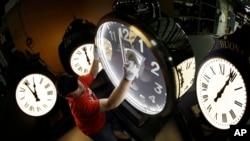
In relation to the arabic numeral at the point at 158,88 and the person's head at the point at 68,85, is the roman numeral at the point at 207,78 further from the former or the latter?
the person's head at the point at 68,85

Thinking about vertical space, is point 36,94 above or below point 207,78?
below

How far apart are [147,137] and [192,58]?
209 centimetres

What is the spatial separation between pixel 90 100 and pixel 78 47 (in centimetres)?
102

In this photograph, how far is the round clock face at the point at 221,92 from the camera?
284 centimetres

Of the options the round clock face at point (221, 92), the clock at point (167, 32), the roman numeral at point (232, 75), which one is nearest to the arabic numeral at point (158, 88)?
the clock at point (167, 32)

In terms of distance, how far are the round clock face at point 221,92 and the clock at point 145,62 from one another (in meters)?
0.52

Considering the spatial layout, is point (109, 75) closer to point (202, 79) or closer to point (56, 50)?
point (202, 79)

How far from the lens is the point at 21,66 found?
5.04 metres

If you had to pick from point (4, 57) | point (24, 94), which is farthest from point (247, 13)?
point (4, 57)

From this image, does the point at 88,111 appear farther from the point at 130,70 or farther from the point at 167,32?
the point at 167,32

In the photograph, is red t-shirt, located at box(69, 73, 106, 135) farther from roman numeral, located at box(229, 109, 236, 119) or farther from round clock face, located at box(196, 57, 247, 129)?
roman numeral, located at box(229, 109, 236, 119)

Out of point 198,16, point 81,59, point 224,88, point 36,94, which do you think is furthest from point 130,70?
point 36,94

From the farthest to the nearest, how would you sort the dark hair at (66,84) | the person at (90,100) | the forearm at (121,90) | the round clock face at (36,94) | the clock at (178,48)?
the round clock face at (36,94) < the dark hair at (66,84) < the person at (90,100) < the forearm at (121,90) < the clock at (178,48)

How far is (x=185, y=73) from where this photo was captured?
9.16ft
